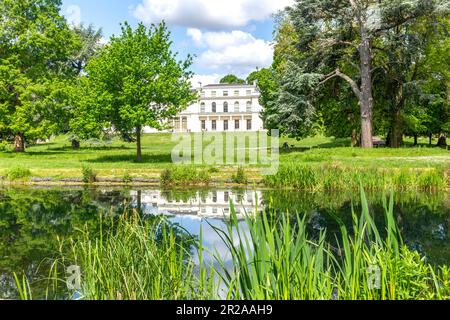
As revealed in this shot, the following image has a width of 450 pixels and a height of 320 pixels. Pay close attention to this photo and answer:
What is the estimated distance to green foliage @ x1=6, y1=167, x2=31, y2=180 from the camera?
17516 mm

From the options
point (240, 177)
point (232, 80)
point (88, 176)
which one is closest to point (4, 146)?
point (88, 176)

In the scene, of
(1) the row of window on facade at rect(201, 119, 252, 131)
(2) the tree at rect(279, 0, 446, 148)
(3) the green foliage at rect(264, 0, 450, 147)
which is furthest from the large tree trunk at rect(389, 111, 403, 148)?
(1) the row of window on facade at rect(201, 119, 252, 131)

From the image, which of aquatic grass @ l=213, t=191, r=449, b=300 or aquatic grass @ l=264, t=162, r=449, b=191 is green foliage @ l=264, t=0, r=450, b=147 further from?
aquatic grass @ l=213, t=191, r=449, b=300

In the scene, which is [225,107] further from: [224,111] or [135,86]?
[135,86]

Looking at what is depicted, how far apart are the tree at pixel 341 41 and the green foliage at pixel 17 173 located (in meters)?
13.9

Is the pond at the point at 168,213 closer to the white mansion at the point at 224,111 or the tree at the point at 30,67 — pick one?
the tree at the point at 30,67

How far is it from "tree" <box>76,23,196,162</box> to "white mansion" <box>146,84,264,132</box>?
4680 cm

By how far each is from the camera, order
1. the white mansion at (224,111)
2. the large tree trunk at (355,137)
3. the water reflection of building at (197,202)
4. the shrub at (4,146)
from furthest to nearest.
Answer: the white mansion at (224,111) → the large tree trunk at (355,137) → the shrub at (4,146) → the water reflection of building at (197,202)

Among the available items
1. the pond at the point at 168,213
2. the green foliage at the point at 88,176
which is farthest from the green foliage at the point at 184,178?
the green foliage at the point at 88,176

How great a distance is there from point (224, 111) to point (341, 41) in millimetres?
45849

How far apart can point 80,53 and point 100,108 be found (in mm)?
17297

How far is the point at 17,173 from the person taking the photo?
57.7ft

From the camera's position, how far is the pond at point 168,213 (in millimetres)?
7438

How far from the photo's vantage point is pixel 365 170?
15.5 meters
